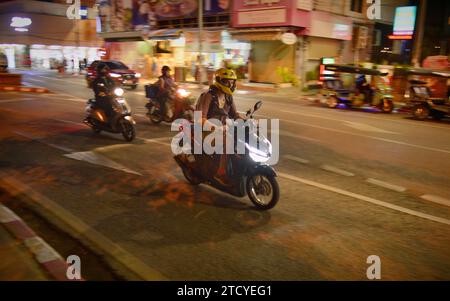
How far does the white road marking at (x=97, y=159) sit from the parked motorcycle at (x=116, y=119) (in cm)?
142

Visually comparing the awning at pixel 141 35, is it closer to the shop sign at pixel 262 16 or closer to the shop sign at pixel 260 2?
the shop sign at pixel 262 16

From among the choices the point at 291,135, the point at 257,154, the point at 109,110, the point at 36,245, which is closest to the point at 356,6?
the point at 291,135

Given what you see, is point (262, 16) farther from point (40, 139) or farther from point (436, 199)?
point (436, 199)

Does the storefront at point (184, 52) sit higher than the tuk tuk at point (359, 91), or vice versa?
the storefront at point (184, 52)

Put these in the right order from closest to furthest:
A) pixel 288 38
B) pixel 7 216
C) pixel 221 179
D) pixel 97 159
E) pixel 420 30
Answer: pixel 7 216
pixel 221 179
pixel 97 159
pixel 420 30
pixel 288 38

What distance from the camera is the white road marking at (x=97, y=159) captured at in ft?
25.3

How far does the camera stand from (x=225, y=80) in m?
5.88

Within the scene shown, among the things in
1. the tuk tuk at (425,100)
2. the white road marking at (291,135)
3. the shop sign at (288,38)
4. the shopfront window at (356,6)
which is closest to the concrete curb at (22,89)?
the shop sign at (288,38)

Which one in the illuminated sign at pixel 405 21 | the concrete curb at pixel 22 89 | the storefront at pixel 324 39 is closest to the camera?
the concrete curb at pixel 22 89

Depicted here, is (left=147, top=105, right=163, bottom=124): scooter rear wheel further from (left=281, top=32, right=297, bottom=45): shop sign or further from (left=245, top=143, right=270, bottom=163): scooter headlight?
(left=281, top=32, right=297, bottom=45): shop sign

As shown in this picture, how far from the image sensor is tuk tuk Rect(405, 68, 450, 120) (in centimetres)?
1443

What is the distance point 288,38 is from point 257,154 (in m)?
20.1
